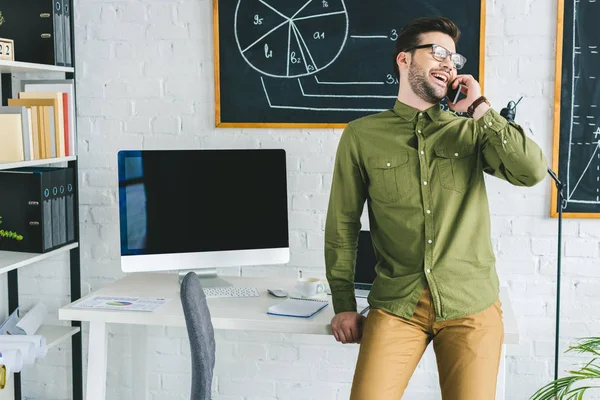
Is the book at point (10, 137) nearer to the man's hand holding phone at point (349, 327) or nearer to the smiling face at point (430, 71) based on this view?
the man's hand holding phone at point (349, 327)

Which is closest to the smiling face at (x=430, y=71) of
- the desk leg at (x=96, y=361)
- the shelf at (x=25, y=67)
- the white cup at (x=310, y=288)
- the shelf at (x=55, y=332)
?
the white cup at (x=310, y=288)

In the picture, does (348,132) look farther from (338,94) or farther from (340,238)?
(338,94)

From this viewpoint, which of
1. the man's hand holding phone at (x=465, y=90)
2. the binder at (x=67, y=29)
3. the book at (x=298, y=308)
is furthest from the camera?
the binder at (x=67, y=29)

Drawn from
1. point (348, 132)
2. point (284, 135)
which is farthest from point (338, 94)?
point (348, 132)

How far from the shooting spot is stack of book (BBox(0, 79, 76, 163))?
2.63m

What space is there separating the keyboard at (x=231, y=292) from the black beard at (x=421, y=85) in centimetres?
93

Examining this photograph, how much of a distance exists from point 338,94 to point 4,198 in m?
1.36

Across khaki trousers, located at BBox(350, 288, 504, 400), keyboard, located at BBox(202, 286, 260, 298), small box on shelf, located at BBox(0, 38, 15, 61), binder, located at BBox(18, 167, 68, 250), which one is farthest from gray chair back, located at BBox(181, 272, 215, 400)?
small box on shelf, located at BBox(0, 38, 15, 61)

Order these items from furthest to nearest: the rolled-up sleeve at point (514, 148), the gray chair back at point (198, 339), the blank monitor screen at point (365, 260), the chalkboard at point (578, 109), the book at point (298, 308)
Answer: the chalkboard at point (578, 109) → the blank monitor screen at point (365, 260) → the book at point (298, 308) → the rolled-up sleeve at point (514, 148) → the gray chair back at point (198, 339)

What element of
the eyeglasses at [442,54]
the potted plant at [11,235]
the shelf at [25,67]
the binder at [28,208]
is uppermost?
the shelf at [25,67]

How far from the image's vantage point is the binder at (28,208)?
2.72 metres

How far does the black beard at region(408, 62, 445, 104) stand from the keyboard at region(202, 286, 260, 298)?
93 cm

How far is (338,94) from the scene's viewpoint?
9.11ft

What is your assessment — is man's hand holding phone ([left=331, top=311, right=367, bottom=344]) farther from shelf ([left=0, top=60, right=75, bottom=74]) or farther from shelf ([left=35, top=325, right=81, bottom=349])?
shelf ([left=0, top=60, right=75, bottom=74])
